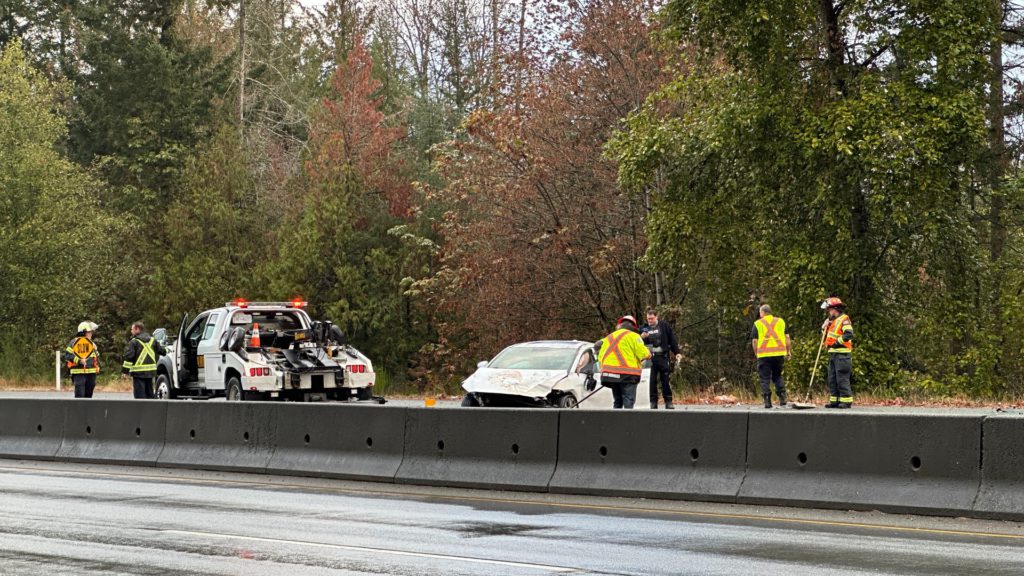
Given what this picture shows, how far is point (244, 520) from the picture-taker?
1231cm

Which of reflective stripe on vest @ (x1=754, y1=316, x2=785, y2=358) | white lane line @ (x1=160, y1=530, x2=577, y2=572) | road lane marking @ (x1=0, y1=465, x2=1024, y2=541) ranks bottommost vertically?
road lane marking @ (x1=0, y1=465, x2=1024, y2=541)

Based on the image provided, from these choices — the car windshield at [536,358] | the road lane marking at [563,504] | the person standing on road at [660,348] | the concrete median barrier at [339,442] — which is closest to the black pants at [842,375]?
the person standing on road at [660,348]

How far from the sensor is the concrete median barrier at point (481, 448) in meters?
14.6

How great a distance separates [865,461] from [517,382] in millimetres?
8488

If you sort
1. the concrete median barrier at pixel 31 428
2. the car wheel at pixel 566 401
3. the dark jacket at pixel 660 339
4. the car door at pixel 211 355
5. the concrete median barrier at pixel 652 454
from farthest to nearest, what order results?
1. the car door at pixel 211 355
2. the dark jacket at pixel 660 339
3. the car wheel at pixel 566 401
4. the concrete median barrier at pixel 31 428
5. the concrete median barrier at pixel 652 454

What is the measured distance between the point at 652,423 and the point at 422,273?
120ft

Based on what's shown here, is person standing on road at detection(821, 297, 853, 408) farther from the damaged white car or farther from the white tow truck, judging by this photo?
the white tow truck

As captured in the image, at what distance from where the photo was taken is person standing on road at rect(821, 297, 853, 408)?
20.6 metres

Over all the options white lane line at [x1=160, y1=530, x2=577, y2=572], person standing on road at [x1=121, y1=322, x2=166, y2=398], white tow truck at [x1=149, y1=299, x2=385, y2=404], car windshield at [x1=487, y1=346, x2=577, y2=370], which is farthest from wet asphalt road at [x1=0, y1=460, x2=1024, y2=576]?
person standing on road at [x1=121, y1=322, x2=166, y2=398]

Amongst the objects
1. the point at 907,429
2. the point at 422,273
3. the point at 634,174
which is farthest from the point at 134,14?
the point at 907,429

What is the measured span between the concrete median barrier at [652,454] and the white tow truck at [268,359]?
9.48m

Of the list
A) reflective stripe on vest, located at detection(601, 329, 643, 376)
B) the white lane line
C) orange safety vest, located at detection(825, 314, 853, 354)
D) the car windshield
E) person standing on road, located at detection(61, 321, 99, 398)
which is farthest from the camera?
person standing on road, located at detection(61, 321, 99, 398)

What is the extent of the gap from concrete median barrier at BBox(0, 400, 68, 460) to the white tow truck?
390 cm

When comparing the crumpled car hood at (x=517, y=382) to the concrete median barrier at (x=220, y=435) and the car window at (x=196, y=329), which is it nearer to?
the concrete median barrier at (x=220, y=435)
